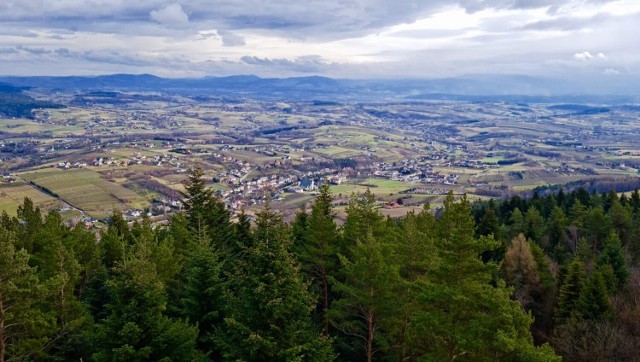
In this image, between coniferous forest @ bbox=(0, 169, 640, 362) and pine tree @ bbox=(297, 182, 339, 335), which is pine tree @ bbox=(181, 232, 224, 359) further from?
pine tree @ bbox=(297, 182, 339, 335)

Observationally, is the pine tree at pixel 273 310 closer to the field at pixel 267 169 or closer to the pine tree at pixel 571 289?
the pine tree at pixel 571 289

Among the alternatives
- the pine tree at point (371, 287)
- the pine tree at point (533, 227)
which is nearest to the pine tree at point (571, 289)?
the pine tree at point (371, 287)

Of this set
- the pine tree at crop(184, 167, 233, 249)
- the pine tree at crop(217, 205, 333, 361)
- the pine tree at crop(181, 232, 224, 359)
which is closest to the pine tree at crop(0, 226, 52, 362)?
the pine tree at crop(181, 232, 224, 359)

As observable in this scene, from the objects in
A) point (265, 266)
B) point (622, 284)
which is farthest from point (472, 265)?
point (622, 284)

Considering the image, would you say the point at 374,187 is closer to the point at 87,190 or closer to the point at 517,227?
the point at 87,190

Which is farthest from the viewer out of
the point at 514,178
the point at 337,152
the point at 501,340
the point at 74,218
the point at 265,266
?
the point at 337,152

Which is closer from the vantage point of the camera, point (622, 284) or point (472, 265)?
point (472, 265)

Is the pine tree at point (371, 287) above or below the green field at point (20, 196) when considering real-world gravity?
above

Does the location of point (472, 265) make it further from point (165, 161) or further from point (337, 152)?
point (337, 152)
